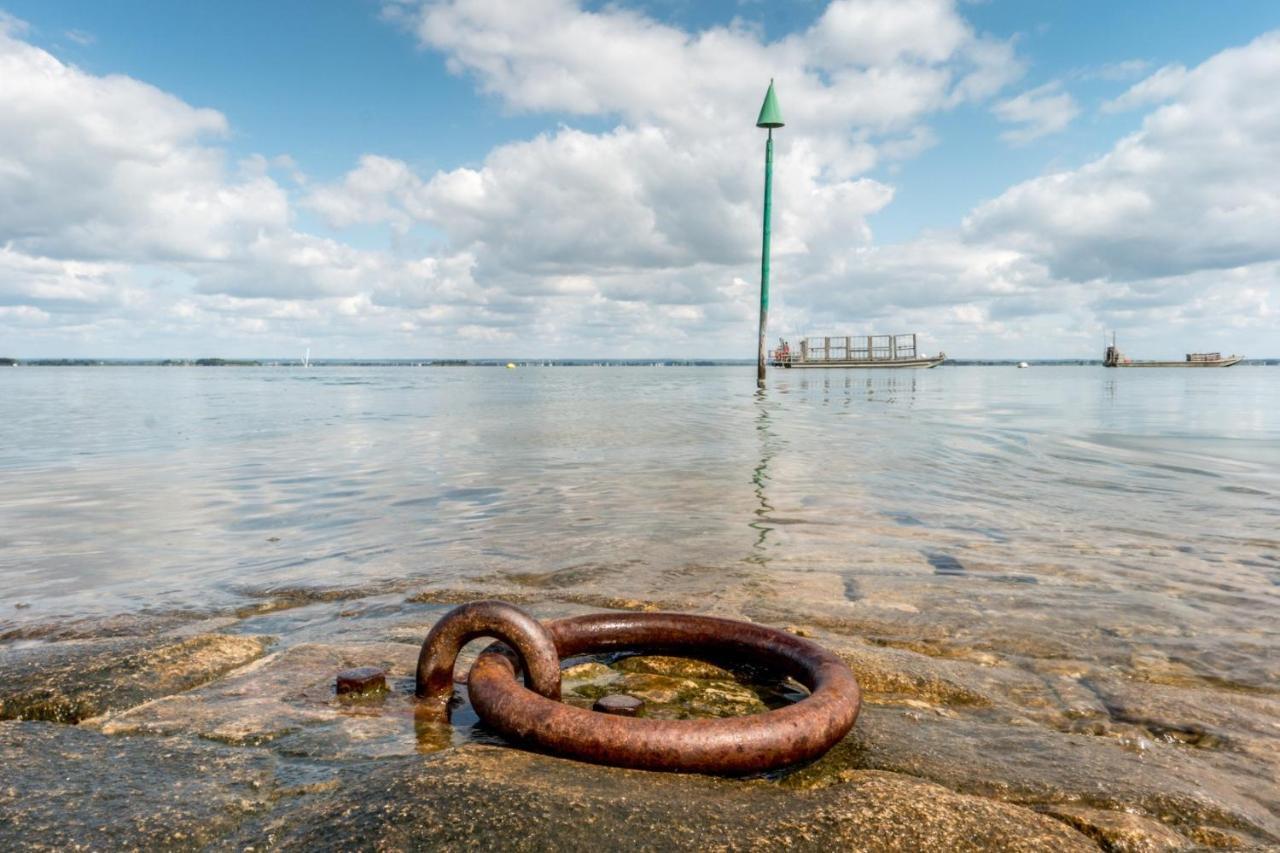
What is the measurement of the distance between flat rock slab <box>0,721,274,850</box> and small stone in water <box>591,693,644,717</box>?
1141 millimetres

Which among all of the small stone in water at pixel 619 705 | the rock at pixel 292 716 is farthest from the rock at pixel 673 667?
the rock at pixel 292 716

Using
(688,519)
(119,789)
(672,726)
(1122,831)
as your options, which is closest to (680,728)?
(672,726)

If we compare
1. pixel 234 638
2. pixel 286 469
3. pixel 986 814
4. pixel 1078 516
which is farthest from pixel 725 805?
pixel 286 469

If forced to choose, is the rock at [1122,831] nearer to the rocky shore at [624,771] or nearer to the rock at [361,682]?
the rocky shore at [624,771]

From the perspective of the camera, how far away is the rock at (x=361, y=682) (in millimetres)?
3029

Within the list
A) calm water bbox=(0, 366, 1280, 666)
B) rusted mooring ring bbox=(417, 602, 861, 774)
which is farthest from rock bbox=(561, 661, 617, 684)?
calm water bbox=(0, 366, 1280, 666)

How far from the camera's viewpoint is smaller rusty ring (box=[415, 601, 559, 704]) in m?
2.82

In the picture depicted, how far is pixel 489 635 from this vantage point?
9.42ft

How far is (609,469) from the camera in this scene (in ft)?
39.2

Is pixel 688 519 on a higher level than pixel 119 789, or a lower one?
lower

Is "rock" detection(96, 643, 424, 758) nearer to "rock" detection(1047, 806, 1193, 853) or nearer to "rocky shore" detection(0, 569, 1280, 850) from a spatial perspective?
"rocky shore" detection(0, 569, 1280, 850)

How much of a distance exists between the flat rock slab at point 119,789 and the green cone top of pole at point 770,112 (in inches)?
1598

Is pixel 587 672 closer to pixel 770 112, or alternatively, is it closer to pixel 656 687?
pixel 656 687

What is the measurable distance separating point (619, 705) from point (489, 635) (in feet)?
1.87
